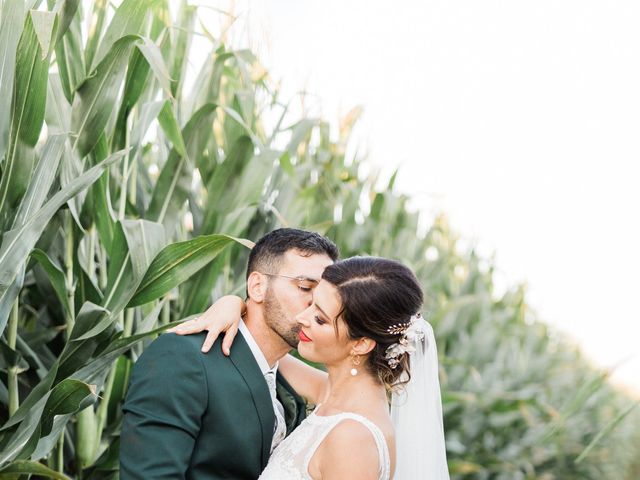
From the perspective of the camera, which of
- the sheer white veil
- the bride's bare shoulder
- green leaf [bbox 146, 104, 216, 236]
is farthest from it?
green leaf [bbox 146, 104, 216, 236]

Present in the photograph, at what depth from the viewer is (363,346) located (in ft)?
5.86

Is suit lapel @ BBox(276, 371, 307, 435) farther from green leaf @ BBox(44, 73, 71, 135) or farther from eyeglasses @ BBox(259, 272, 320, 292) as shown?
green leaf @ BBox(44, 73, 71, 135)

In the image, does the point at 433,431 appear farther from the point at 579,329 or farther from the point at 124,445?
the point at 579,329

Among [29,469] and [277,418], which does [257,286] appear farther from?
[29,469]

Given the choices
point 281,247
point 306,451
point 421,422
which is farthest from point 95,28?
point 421,422

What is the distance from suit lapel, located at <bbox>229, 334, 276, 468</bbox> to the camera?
1743mm

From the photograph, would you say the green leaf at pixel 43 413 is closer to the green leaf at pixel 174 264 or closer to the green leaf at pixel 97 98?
the green leaf at pixel 174 264

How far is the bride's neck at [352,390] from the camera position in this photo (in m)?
1.76

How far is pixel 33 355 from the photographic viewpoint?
76.3 inches

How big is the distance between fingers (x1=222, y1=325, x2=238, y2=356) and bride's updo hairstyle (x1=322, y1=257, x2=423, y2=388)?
238mm

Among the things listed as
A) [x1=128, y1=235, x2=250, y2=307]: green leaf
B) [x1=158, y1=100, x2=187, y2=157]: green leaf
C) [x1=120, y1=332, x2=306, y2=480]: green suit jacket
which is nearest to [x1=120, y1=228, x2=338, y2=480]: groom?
[x1=120, y1=332, x2=306, y2=480]: green suit jacket

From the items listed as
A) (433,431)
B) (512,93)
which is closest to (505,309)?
(512,93)

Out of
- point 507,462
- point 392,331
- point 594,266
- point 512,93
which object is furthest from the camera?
point 512,93

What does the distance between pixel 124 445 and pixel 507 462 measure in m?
3.36
